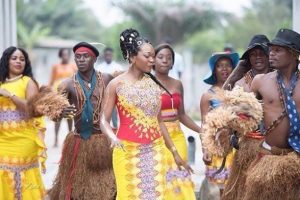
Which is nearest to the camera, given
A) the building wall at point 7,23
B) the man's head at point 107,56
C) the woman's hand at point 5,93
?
the woman's hand at point 5,93

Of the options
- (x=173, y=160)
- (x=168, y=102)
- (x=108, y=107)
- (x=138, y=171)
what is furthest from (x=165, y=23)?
(x=138, y=171)

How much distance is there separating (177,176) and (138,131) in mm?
2148

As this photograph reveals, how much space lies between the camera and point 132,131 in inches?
273

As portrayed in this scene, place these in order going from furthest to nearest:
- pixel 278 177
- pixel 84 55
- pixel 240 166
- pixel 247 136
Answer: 1. pixel 84 55
2. pixel 247 136
3. pixel 240 166
4. pixel 278 177

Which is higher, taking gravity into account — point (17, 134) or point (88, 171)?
point (17, 134)

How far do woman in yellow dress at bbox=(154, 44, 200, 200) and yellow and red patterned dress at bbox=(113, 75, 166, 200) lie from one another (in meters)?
1.82

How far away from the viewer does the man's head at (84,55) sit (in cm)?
865

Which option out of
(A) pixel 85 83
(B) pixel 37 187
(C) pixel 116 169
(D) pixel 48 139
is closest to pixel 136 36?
(C) pixel 116 169

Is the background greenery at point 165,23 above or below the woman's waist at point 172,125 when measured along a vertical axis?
above

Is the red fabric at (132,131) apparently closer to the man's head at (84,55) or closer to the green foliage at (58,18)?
the man's head at (84,55)

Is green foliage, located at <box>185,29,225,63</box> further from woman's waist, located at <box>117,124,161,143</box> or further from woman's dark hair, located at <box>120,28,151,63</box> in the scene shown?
woman's waist, located at <box>117,124,161,143</box>

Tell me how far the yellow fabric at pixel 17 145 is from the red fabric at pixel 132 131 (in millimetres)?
1884

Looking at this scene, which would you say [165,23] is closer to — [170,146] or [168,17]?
[168,17]

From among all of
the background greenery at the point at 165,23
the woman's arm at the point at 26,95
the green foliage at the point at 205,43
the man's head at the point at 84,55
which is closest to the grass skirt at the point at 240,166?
the man's head at the point at 84,55
